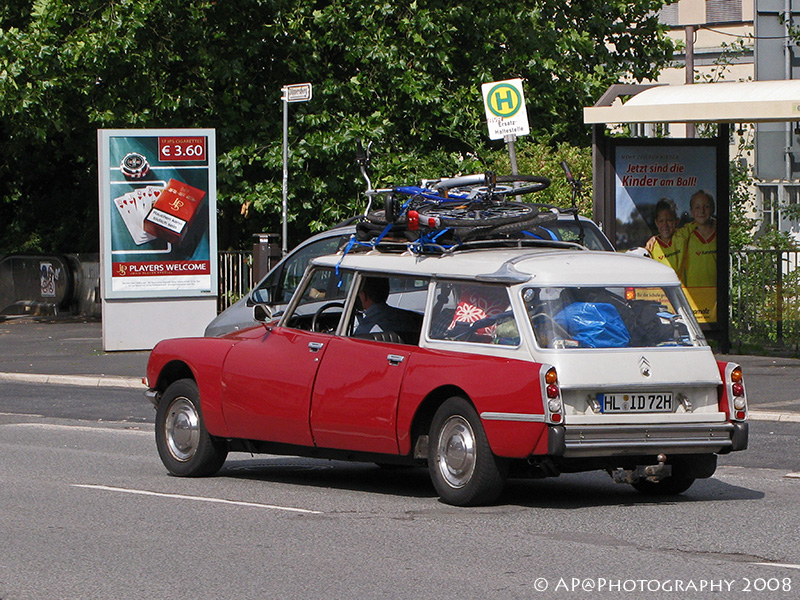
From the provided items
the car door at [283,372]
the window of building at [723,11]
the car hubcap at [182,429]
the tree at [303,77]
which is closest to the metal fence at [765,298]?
the tree at [303,77]

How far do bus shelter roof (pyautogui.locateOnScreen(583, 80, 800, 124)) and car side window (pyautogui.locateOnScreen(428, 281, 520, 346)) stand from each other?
8.93 meters

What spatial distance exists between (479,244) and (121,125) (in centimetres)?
1836

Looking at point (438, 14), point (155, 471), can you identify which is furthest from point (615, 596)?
point (438, 14)

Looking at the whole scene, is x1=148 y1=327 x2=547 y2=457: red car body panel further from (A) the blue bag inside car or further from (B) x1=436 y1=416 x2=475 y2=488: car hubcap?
(A) the blue bag inside car

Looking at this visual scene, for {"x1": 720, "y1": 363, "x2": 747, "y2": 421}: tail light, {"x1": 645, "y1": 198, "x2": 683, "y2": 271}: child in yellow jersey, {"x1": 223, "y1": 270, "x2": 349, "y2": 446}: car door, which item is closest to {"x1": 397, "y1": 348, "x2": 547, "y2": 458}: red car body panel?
{"x1": 223, "y1": 270, "x2": 349, "y2": 446}: car door

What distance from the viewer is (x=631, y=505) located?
30.0ft

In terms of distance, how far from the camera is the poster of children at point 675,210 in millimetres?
18516

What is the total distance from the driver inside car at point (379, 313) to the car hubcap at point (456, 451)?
100 cm

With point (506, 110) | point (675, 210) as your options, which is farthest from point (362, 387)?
point (675, 210)

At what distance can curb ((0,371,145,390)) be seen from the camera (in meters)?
18.7

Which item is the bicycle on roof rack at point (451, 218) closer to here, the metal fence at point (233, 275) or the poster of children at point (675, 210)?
the poster of children at point (675, 210)

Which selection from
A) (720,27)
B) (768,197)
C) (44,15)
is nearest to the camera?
(44,15)

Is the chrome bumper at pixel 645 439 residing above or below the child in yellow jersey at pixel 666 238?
below

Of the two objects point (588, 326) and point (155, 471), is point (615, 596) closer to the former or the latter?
point (588, 326)
